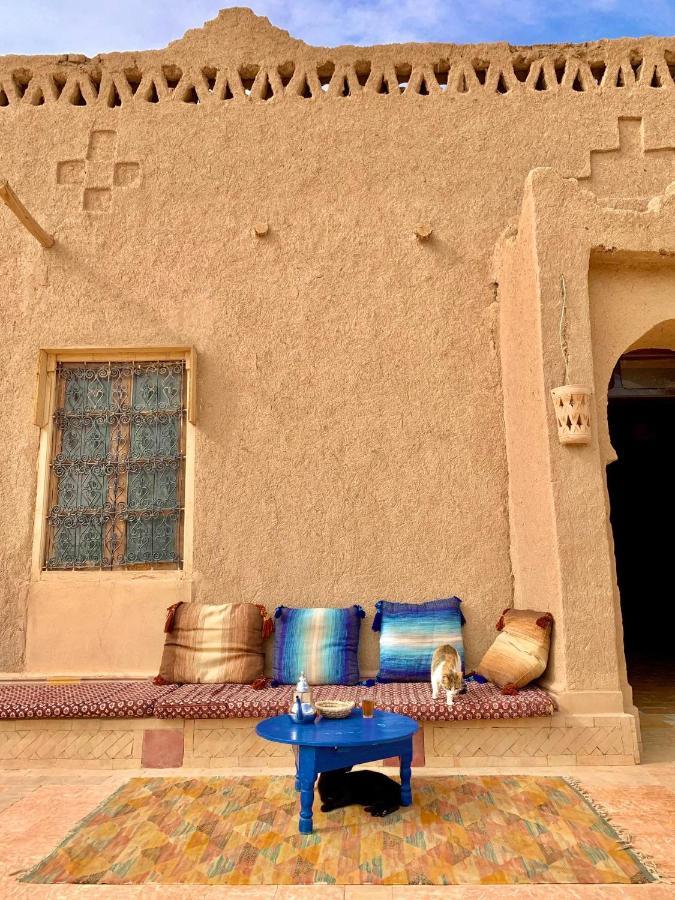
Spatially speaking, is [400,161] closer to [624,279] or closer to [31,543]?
[624,279]

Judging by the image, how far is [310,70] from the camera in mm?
6121

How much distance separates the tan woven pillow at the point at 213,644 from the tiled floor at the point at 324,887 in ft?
2.60

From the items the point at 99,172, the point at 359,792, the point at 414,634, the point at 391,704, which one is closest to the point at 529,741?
the point at 391,704

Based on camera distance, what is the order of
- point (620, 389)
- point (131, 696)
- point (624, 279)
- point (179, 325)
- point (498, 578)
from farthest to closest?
point (620, 389)
point (179, 325)
point (498, 578)
point (624, 279)
point (131, 696)

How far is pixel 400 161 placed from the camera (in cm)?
592

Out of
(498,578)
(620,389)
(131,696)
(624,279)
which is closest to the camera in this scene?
(131,696)

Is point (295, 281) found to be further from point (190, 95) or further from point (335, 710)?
point (335, 710)

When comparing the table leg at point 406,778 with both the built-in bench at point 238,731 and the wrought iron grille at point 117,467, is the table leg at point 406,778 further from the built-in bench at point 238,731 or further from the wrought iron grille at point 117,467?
the wrought iron grille at point 117,467

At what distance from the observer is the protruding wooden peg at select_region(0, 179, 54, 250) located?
512 cm

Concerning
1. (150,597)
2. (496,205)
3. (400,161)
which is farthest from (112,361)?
(496,205)

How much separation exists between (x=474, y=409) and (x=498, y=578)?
130 cm

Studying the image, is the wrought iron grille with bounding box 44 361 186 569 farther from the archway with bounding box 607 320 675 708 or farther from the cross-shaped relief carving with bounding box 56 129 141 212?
the archway with bounding box 607 320 675 708

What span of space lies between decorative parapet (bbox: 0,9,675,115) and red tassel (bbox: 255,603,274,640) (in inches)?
168

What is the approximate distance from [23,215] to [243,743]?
4141 mm
